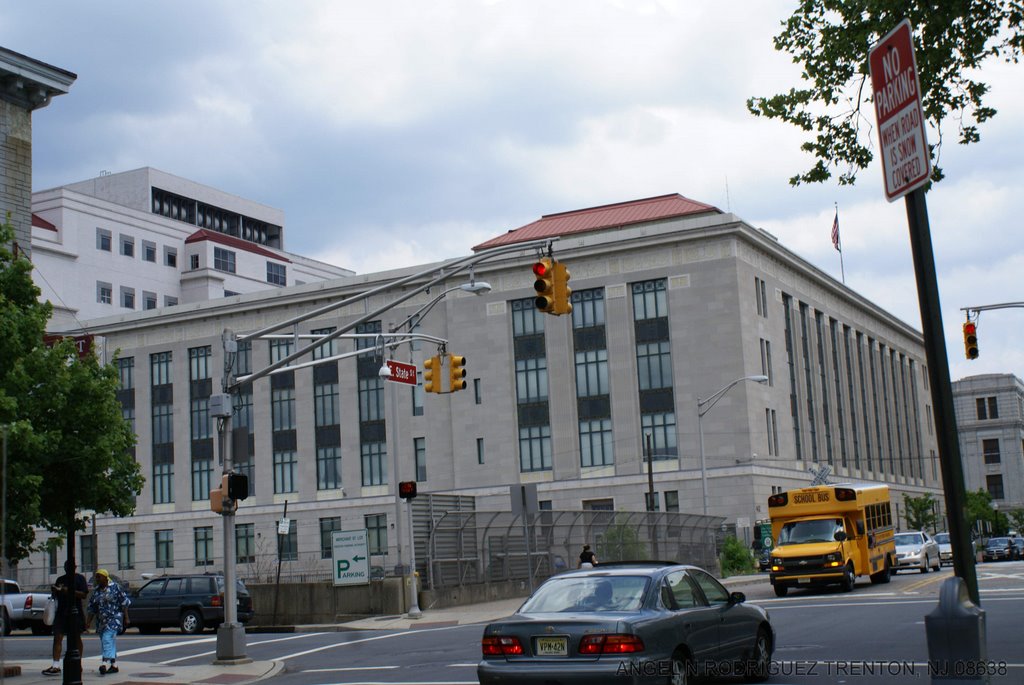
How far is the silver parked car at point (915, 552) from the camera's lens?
4284cm

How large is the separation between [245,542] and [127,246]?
32.2 metres

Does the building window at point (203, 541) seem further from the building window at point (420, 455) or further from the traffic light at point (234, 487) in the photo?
the traffic light at point (234, 487)

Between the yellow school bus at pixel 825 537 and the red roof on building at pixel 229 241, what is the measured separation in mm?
79625

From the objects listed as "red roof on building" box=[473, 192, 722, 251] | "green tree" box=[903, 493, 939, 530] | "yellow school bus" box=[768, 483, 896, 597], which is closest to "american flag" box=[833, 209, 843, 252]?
"red roof on building" box=[473, 192, 722, 251]

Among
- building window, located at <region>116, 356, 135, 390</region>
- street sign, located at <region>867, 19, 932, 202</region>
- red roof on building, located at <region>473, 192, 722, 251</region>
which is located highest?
red roof on building, located at <region>473, 192, 722, 251</region>

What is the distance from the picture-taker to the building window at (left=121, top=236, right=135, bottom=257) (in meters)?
97.8

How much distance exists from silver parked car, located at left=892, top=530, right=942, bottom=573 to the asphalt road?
844 centimetres

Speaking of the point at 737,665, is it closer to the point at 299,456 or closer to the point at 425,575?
the point at 425,575

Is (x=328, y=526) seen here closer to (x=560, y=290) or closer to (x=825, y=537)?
(x=825, y=537)

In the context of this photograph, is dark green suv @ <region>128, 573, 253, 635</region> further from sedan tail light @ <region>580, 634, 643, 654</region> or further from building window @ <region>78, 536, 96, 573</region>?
building window @ <region>78, 536, 96, 573</region>

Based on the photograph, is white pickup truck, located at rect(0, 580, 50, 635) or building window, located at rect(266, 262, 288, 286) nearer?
white pickup truck, located at rect(0, 580, 50, 635)

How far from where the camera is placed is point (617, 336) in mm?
69875

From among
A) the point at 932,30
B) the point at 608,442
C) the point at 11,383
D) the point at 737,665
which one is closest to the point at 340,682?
the point at 737,665

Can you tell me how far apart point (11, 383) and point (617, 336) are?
170ft
